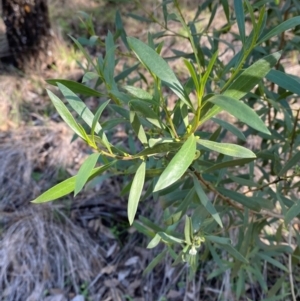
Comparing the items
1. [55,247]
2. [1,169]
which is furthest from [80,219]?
[1,169]

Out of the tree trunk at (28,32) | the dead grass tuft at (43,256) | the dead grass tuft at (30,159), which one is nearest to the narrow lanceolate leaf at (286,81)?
the dead grass tuft at (43,256)

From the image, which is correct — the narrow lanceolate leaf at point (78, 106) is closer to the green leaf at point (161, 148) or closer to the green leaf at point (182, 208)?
the green leaf at point (161, 148)

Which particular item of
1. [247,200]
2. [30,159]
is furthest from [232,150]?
[30,159]

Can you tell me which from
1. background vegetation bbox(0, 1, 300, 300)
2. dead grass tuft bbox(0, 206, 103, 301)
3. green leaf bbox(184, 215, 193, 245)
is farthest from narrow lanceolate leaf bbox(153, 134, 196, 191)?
dead grass tuft bbox(0, 206, 103, 301)

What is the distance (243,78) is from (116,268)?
1.45m

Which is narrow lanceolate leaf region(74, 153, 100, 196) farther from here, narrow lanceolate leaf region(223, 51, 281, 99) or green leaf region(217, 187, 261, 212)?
green leaf region(217, 187, 261, 212)

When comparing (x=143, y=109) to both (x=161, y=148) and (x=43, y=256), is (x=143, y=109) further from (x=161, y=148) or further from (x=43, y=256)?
(x=43, y=256)

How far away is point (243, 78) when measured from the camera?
0.55 meters

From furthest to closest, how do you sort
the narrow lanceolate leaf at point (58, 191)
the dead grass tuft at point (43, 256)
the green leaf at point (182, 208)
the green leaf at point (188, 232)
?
1. the dead grass tuft at point (43, 256)
2. the green leaf at point (182, 208)
3. the green leaf at point (188, 232)
4. the narrow lanceolate leaf at point (58, 191)

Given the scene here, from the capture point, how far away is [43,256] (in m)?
1.86

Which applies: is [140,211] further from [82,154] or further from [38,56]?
[38,56]

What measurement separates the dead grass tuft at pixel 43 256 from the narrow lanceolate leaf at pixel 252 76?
1.43 meters

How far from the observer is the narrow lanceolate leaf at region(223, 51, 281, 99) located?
1.78 feet

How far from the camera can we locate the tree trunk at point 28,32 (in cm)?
254
